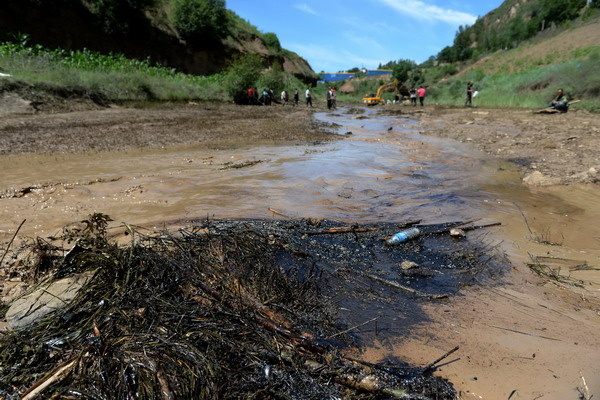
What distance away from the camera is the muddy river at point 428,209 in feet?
7.60

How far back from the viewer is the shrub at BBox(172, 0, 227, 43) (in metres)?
30.1

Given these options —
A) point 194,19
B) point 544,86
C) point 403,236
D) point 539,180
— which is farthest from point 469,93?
point 403,236

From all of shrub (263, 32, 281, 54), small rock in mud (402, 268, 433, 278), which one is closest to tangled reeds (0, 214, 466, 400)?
small rock in mud (402, 268, 433, 278)

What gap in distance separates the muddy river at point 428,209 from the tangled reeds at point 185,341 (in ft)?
1.30

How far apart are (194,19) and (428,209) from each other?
101ft

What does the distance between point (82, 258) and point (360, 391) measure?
221cm

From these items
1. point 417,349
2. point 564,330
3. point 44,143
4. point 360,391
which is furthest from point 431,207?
point 44,143

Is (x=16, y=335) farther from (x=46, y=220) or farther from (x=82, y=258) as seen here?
(x=46, y=220)

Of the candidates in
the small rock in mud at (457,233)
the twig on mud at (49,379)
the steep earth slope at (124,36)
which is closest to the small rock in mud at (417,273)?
the small rock in mud at (457,233)

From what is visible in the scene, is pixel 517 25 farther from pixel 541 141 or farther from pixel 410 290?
pixel 410 290

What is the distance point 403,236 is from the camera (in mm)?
3953

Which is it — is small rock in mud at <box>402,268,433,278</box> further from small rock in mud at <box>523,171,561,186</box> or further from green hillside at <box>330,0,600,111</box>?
green hillside at <box>330,0,600,111</box>

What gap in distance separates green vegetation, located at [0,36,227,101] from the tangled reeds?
53.0ft

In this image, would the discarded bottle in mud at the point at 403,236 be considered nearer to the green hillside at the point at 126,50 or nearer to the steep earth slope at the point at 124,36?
the green hillside at the point at 126,50
